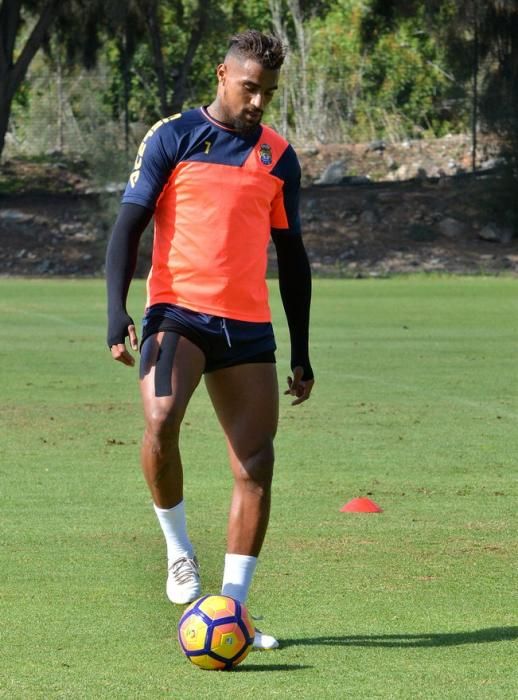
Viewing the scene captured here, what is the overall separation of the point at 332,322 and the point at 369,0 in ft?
72.0

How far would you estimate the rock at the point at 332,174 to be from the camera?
46.9 m

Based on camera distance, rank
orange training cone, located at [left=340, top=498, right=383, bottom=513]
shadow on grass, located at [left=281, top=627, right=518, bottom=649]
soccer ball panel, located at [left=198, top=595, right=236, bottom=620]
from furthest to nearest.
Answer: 1. orange training cone, located at [left=340, top=498, right=383, bottom=513]
2. shadow on grass, located at [left=281, top=627, right=518, bottom=649]
3. soccer ball panel, located at [left=198, top=595, right=236, bottom=620]

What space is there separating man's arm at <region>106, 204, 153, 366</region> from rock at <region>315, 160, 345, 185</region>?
40804 millimetres

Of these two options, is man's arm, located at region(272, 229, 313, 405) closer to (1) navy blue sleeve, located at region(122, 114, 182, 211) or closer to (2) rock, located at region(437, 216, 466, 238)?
(1) navy blue sleeve, located at region(122, 114, 182, 211)

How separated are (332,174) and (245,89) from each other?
41.6 metres

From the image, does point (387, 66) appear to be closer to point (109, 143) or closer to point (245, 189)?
point (109, 143)

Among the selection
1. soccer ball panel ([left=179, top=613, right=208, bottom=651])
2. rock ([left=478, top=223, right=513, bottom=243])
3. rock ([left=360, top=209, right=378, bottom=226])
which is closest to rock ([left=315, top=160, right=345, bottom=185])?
rock ([left=360, top=209, right=378, bottom=226])

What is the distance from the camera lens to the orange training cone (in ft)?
29.1

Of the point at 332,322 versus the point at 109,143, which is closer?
the point at 332,322

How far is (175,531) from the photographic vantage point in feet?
21.3

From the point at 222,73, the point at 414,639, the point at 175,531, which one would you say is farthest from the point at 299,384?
the point at 222,73

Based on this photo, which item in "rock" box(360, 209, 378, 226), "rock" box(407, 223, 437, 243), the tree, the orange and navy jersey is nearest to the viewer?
the orange and navy jersey

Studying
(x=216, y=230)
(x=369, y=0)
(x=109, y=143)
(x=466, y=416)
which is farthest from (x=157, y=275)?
(x=369, y=0)

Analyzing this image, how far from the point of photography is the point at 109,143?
4181 centimetres
